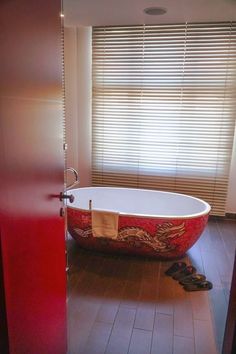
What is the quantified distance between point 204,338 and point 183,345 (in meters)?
0.17

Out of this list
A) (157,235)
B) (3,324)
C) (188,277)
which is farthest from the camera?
(157,235)

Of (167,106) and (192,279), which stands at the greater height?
(167,106)

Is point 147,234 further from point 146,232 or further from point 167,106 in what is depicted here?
point 167,106

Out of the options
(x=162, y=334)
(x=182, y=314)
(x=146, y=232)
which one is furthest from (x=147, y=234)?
(x=162, y=334)

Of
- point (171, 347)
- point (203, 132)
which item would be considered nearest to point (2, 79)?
point (171, 347)

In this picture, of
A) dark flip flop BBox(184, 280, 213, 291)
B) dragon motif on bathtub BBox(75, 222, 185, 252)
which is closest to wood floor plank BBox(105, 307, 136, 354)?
dark flip flop BBox(184, 280, 213, 291)

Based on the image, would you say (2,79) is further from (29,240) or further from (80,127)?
(80,127)

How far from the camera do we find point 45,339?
1362 mm

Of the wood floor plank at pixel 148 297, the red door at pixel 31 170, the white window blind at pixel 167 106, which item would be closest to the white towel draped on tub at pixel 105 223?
the wood floor plank at pixel 148 297

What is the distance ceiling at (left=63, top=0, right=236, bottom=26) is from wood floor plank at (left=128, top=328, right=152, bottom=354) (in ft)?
10.0

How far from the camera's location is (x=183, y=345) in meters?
1.84

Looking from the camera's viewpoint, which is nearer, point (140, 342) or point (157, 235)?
point (140, 342)

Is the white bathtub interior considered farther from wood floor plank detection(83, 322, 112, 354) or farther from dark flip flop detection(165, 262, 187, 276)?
wood floor plank detection(83, 322, 112, 354)

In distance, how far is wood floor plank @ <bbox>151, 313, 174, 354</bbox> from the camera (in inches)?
71.2
